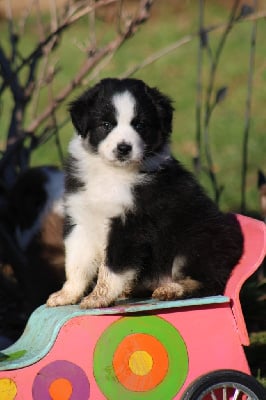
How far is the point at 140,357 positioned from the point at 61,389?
0.36 m

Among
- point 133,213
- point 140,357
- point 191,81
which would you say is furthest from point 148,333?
point 191,81

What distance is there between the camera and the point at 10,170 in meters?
6.59

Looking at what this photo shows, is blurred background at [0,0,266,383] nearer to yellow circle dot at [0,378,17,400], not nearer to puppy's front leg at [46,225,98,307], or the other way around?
puppy's front leg at [46,225,98,307]

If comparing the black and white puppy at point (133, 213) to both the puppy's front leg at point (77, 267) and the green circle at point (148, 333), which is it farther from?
the green circle at point (148, 333)

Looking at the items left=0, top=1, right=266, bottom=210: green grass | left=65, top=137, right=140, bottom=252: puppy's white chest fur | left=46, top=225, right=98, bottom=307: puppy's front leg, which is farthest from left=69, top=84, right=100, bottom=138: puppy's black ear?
left=0, top=1, right=266, bottom=210: green grass

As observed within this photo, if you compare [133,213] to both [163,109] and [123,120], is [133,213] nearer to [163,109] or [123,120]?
[123,120]

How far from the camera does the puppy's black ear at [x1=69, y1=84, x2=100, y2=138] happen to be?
13.6 feet

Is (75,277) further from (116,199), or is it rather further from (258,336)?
(258,336)

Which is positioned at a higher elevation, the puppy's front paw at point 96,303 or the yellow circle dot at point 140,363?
the puppy's front paw at point 96,303

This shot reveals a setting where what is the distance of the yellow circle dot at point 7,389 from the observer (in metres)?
3.65

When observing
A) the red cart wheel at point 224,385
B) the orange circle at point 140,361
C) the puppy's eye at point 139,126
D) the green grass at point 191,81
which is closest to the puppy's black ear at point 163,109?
the puppy's eye at point 139,126

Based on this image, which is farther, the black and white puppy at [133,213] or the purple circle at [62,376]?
the black and white puppy at [133,213]

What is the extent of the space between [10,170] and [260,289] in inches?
88.0

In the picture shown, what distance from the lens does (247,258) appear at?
424 centimetres
